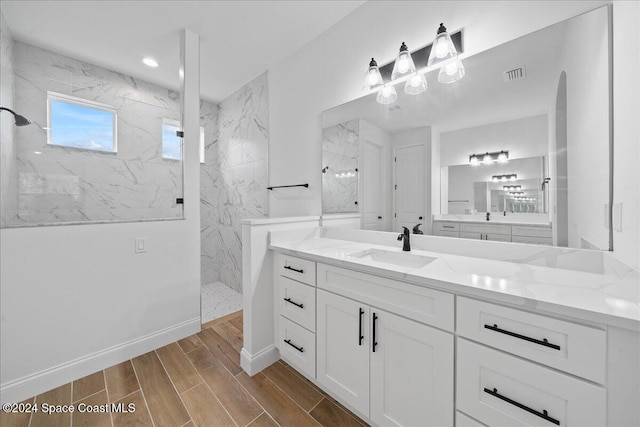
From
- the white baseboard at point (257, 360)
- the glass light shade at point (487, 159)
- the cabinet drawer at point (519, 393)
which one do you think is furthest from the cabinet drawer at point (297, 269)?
the glass light shade at point (487, 159)

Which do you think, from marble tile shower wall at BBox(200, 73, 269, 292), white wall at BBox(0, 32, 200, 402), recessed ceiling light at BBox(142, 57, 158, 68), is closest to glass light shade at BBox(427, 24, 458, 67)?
marble tile shower wall at BBox(200, 73, 269, 292)

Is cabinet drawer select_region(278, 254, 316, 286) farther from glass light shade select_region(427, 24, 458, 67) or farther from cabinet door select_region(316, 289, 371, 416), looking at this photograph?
glass light shade select_region(427, 24, 458, 67)

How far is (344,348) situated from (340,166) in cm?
140

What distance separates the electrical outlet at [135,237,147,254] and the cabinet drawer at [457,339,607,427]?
226 cm

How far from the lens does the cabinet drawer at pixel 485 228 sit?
129 centimetres

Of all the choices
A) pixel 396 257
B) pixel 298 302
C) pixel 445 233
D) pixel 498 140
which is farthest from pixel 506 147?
pixel 298 302

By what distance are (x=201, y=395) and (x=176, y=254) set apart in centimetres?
116

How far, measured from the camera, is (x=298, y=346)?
1540 millimetres

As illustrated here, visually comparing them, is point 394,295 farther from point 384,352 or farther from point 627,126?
point 627,126

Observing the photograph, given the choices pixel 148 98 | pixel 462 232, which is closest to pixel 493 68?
pixel 462 232

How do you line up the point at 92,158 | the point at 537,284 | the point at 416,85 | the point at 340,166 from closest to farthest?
the point at 537,284 < the point at 416,85 < the point at 340,166 < the point at 92,158

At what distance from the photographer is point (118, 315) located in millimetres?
1807

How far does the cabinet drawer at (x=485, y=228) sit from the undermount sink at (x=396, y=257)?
0.32 metres

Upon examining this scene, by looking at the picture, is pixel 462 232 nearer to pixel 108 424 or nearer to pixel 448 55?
pixel 448 55
